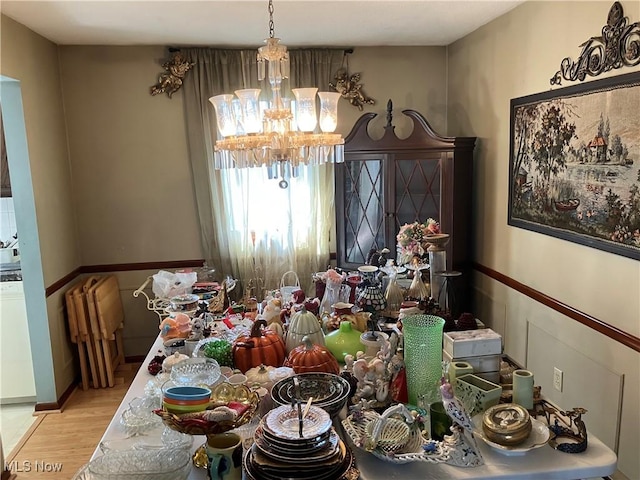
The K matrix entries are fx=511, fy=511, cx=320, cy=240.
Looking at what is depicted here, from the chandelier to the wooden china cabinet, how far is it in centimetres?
123

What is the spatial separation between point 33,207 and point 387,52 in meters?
2.83

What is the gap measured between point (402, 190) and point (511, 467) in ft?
8.32

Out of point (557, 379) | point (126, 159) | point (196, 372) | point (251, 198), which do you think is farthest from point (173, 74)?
point (557, 379)

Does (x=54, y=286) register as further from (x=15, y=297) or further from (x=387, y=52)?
(x=387, y=52)

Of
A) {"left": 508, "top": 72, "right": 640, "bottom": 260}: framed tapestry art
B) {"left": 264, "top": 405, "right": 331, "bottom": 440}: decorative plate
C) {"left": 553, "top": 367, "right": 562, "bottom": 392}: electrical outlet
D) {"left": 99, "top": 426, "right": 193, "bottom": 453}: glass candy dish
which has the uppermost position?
{"left": 508, "top": 72, "right": 640, "bottom": 260}: framed tapestry art

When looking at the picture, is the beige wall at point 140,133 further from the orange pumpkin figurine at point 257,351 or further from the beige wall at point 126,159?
the orange pumpkin figurine at point 257,351

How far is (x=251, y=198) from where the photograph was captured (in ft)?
13.4

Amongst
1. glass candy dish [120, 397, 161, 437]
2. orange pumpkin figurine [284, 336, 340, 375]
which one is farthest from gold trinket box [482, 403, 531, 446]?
glass candy dish [120, 397, 161, 437]

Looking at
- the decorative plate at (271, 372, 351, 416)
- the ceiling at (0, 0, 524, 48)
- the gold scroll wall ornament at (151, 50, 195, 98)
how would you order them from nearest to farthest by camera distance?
the decorative plate at (271, 372, 351, 416), the ceiling at (0, 0, 524, 48), the gold scroll wall ornament at (151, 50, 195, 98)

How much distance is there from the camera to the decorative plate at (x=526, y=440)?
1413mm

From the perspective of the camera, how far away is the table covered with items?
1.32m

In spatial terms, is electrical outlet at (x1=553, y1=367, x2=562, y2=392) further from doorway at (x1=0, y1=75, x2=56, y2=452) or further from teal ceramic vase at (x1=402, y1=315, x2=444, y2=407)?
doorway at (x1=0, y1=75, x2=56, y2=452)

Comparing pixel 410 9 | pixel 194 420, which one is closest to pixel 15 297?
pixel 194 420

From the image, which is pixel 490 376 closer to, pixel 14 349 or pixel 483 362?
pixel 483 362
